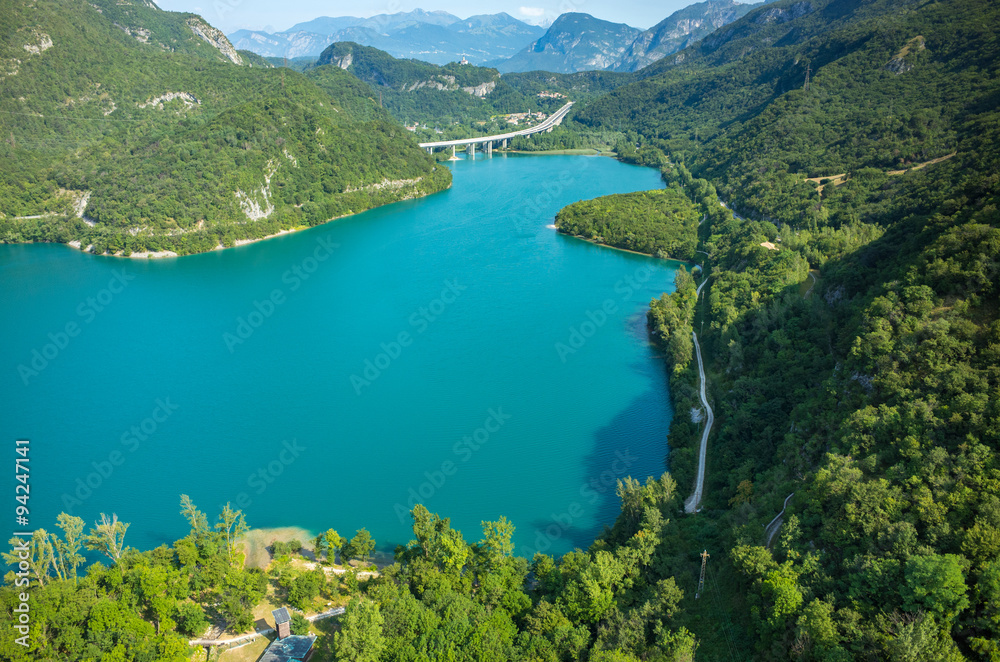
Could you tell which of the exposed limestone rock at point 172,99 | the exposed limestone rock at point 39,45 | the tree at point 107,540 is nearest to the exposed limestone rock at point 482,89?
the exposed limestone rock at point 172,99

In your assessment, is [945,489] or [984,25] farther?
[984,25]

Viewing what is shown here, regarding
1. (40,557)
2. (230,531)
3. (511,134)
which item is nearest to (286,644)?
(230,531)

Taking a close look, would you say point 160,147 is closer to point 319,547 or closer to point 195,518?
point 195,518

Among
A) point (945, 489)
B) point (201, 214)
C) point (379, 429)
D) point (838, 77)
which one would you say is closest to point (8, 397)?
point (379, 429)

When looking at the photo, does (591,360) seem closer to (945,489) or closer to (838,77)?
(945,489)

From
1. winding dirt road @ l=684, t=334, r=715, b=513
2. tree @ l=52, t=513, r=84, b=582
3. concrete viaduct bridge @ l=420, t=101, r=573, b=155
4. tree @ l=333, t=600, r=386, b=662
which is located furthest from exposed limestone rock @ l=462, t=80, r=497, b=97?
tree @ l=333, t=600, r=386, b=662

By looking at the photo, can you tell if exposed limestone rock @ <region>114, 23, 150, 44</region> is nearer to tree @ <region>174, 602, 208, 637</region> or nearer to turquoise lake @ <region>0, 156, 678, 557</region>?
turquoise lake @ <region>0, 156, 678, 557</region>
